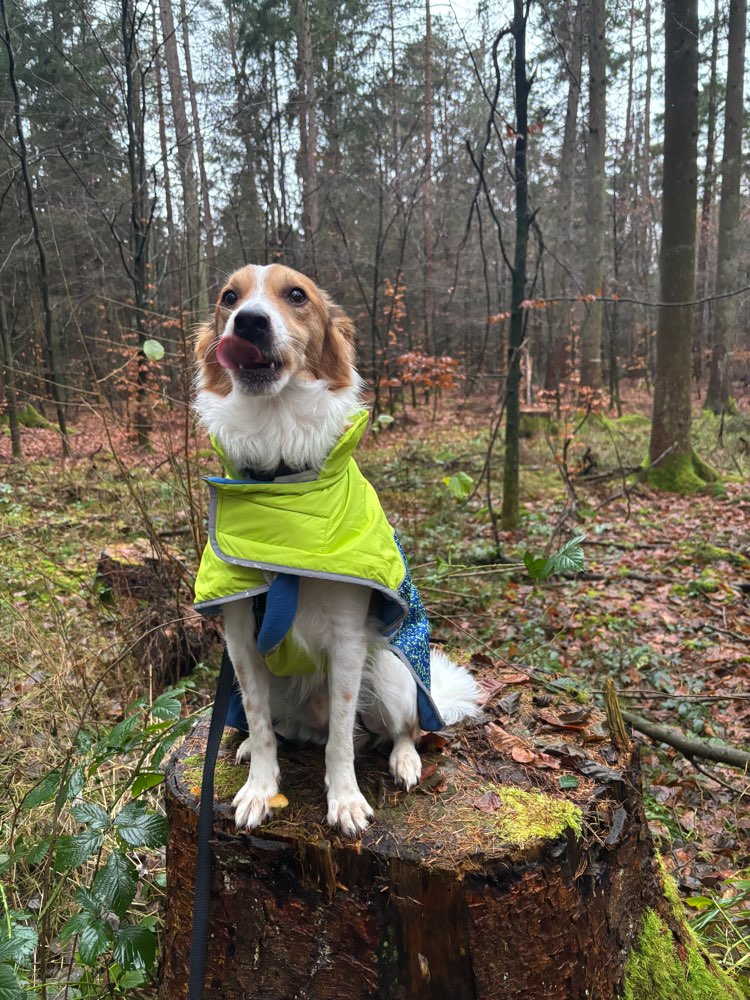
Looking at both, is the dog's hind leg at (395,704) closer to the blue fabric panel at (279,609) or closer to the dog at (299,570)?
the dog at (299,570)

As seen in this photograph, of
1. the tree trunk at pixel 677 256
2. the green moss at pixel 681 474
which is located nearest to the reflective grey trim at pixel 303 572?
the tree trunk at pixel 677 256

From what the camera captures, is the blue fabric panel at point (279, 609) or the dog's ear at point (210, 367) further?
the dog's ear at point (210, 367)

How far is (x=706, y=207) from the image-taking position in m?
21.5

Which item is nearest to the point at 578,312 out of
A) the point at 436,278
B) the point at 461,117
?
the point at 436,278

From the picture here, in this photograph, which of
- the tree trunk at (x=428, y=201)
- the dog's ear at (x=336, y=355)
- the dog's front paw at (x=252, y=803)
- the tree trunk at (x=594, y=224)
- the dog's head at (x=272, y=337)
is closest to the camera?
the dog's front paw at (x=252, y=803)

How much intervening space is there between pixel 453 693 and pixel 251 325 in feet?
5.40

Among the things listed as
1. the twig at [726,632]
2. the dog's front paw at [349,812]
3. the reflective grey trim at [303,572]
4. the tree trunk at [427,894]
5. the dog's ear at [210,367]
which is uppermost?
the dog's ear at [210,367]

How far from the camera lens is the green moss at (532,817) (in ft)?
5.96

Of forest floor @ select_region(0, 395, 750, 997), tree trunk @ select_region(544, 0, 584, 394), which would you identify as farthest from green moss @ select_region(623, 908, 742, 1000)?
tree trunk @ select_region(544, 0, 584, 394)

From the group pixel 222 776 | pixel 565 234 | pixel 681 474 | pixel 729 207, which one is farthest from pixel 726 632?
pixel 565 234

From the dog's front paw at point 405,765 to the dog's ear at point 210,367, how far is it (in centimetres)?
140

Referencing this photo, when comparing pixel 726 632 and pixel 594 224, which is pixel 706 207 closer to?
pixel 594 224

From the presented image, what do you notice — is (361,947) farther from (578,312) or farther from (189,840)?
(578,312)

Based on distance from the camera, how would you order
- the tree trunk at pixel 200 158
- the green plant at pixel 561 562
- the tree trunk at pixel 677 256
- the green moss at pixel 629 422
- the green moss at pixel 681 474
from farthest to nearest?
the green moss at pixel 629 422
the tree trunk at pixel 200 158
the green moss at pixel 681 474
the tree trunk at pixel 677 256
the green plant at pixel 561 562
